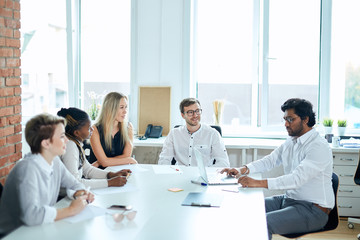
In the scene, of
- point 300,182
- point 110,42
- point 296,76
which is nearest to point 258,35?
point 296,76

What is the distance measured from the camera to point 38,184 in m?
2.22

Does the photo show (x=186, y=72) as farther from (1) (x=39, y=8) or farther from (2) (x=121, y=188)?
(2) (x=121, y=188)

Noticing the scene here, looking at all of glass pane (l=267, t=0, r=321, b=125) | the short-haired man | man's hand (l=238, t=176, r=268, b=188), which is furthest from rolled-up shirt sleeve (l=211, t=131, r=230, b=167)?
the short-haired man

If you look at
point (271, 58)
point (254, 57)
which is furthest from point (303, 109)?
point (254, 57)

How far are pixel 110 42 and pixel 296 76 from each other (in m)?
2.26

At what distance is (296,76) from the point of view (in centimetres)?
525

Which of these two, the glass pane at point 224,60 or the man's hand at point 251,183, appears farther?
the glass pane at point 224,60

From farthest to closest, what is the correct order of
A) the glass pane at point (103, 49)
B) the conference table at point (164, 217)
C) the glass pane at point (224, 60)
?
the glass pane at point (103, 49) < the glass pane at point (224, 60) < the conference table at point (164, 217)

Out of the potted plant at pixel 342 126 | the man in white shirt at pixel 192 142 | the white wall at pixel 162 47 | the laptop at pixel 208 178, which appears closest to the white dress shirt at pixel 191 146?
the man in white shirt at pixel 192 142

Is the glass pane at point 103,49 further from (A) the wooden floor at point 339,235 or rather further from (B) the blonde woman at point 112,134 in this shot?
(A) the wooden floor at point 339,235

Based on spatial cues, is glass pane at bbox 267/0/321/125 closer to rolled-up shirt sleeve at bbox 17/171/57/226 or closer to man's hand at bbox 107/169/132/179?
man's hand at bbox 107/169/132/179

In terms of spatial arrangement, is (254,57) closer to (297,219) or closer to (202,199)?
(297,219)

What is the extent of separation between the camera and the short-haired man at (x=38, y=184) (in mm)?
2098

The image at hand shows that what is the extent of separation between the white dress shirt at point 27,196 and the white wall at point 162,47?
124 inches
